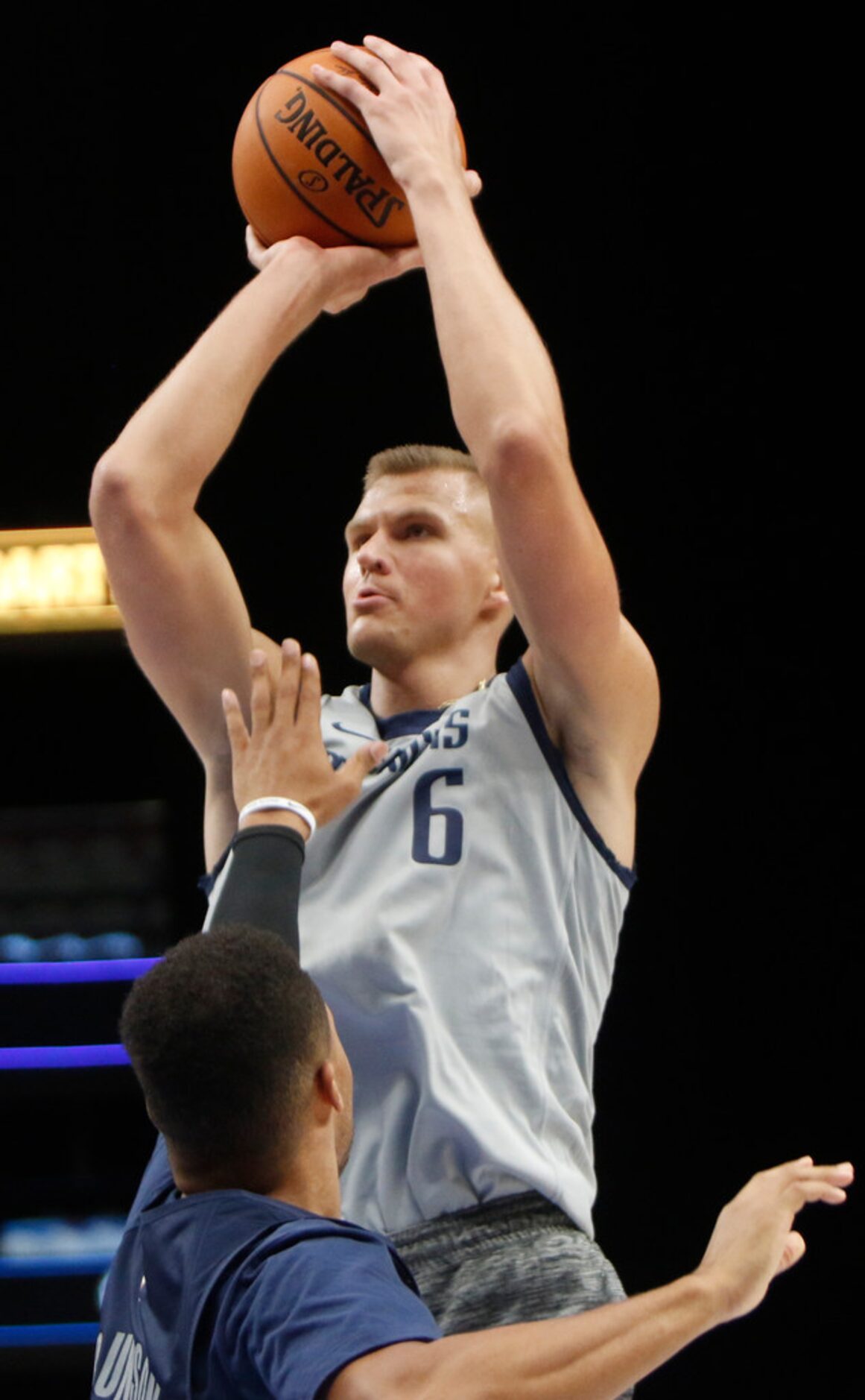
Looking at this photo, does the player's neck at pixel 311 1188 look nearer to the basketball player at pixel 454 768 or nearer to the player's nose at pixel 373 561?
the basketball player at pixel 454 768

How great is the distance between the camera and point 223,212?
14.4ft

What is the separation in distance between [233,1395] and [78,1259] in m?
3.10

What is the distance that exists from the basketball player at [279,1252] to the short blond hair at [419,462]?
78 cm

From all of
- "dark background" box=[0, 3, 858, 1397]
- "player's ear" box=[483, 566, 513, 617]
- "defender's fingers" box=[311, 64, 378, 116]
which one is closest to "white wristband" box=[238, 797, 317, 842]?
"player's ear" box=[483, 566, 513, 617]

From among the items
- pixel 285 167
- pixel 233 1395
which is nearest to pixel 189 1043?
pixel 233 1395

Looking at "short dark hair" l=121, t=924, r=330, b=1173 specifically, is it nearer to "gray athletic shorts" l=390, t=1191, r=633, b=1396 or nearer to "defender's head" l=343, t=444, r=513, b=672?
"gray athletic shorts" l=390, t=1191, r=633, b=1396

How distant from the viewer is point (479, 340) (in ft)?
5.97

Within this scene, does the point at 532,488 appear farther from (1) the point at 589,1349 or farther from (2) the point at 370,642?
(1) the point at 589,1349

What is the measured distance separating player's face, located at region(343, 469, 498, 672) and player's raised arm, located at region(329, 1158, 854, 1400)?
0.84 meters

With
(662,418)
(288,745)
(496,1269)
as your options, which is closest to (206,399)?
(288,745)

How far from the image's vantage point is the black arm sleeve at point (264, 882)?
1575 mm

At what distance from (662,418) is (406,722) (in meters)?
2.42

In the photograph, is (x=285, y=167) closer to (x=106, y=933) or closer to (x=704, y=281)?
(x=704, y=281)

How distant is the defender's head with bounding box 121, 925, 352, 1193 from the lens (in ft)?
4.33
